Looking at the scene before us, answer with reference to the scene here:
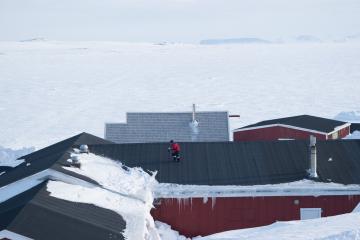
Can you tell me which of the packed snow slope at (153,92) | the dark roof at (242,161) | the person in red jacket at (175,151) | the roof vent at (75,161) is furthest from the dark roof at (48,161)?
the packed snow slope at (153,92)

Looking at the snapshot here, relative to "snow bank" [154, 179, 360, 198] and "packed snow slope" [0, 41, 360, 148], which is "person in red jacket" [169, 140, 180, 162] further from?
"packed snow slope" [0, 41, 360, 148]

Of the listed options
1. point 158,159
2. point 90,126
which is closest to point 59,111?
point 90,126

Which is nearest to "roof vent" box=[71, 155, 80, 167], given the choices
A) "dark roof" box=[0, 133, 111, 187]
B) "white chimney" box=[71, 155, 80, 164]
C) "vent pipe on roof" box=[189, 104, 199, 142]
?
"white chimney" box=[71, 155, 80, 164]

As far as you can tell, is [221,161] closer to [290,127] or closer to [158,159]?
[158,159]

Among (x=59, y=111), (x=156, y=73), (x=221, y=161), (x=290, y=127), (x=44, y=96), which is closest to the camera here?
(x=221, y=161)

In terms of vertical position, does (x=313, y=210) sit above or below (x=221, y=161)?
below
